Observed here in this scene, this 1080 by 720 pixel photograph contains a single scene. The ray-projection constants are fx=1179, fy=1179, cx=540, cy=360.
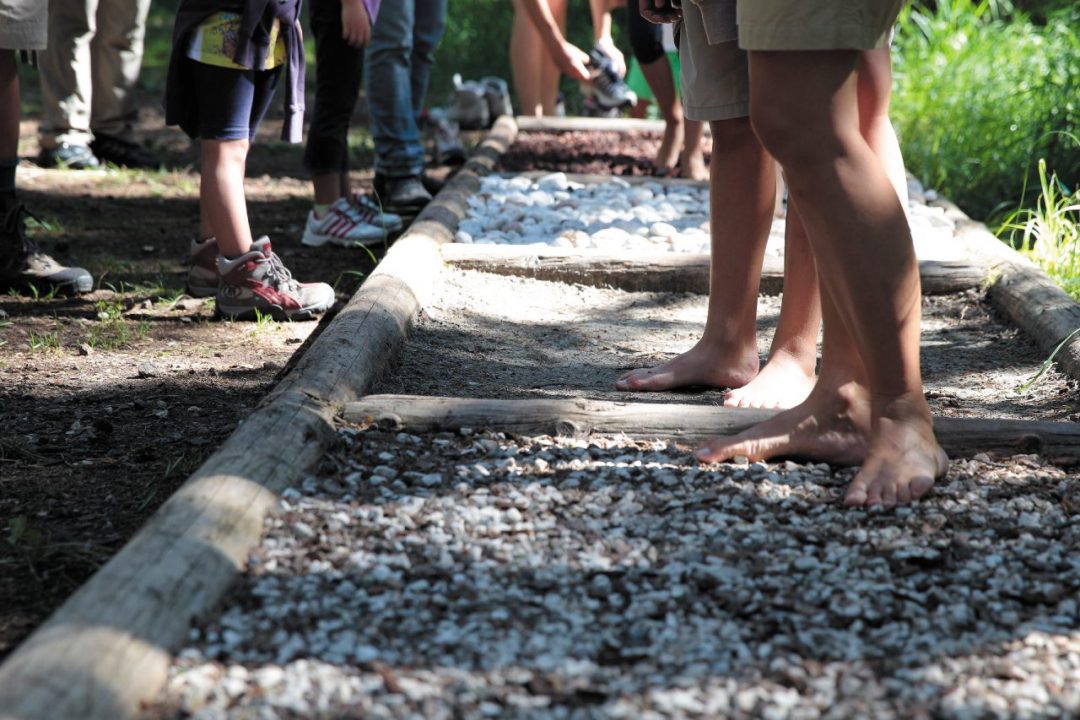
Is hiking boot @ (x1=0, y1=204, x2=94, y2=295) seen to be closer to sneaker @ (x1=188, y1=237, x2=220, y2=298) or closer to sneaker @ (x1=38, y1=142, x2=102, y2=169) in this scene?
sneaker @ (x1=188, y1=237, x2=220, y2=298)

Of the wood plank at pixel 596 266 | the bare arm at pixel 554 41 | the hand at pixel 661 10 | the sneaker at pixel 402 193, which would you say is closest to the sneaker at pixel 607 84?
the sneaker at pixel 402 193

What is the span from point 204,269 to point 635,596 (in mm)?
2600

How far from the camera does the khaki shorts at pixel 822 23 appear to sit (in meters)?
1.94

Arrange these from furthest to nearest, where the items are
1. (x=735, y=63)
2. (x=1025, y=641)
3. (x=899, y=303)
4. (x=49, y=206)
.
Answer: (x=49, y=206)
(x=735, y=63)
(x=899, y=303)
(x=1025, y=641)

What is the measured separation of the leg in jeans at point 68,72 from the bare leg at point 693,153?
315 centimetres

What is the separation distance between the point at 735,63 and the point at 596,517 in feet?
3.93

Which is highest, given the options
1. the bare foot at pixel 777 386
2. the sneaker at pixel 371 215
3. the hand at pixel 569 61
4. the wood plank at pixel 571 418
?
the hand at pixel 569 61

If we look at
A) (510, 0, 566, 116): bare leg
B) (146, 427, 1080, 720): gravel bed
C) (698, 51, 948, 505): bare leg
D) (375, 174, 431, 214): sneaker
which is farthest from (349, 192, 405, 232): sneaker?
(698, 51, 948, 505): bare leg

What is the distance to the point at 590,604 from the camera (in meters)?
1.79

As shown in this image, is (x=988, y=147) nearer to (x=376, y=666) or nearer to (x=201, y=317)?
(x=201, y=317)

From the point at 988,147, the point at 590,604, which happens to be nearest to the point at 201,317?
the point at 590,604

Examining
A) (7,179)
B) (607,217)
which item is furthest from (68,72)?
(607,217)

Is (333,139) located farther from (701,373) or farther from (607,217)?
(701,373)

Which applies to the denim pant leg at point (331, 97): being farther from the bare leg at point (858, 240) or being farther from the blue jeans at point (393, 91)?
the bare leg at point (858, 240)
